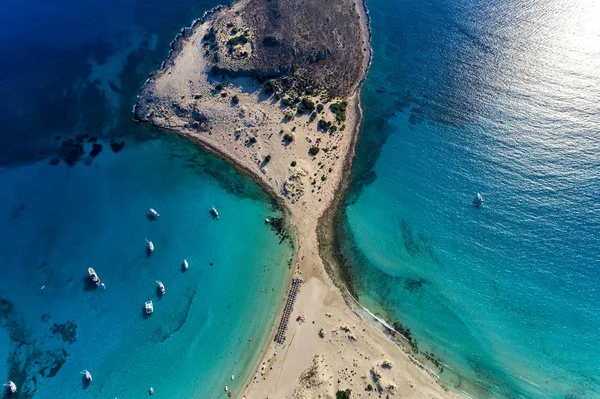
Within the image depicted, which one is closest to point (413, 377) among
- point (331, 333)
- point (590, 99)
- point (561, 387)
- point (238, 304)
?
point (331, 333)

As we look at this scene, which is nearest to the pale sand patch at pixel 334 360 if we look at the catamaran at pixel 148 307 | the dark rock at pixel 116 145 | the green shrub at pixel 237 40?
the catamaran at pixel 148 307

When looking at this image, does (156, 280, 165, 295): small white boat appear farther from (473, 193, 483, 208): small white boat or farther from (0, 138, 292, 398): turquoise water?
(473, 193, 483, 208): small white boat

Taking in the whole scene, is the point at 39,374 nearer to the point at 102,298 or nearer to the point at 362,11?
the point at 102,298

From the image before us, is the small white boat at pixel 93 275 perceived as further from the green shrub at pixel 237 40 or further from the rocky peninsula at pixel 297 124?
the green shrub at pixel 237 40

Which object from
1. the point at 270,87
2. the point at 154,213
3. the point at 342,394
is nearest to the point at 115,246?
the point at 154,213

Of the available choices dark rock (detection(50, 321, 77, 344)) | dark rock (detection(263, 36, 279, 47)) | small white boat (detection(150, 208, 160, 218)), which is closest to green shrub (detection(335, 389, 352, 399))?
dark rock (detection(50, 321, 77, 344))

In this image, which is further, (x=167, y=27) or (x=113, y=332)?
(x=167, y=27)
